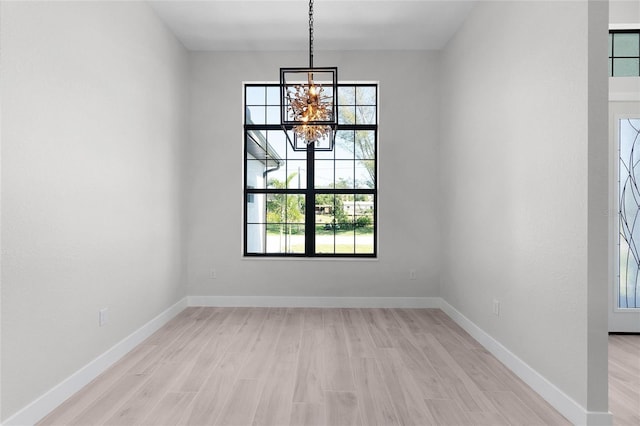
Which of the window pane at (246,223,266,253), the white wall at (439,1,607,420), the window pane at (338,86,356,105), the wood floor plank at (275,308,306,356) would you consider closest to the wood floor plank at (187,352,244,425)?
the wood floor plank at (275,308,306,356)

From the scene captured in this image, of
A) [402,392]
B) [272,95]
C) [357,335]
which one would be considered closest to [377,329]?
[357,335]

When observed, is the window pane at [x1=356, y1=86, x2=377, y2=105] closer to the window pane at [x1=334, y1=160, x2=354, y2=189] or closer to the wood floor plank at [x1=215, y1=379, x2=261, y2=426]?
the window pane at [x1=334, y1=160, x2=354, y2=189]

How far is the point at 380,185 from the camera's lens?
4516mm

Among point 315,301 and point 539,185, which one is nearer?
point 539,185

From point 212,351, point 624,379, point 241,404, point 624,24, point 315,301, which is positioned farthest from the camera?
point 315,301

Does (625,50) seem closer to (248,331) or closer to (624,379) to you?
(624,379)

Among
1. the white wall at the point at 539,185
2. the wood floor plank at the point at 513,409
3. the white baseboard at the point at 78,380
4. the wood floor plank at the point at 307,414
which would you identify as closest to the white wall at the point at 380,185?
the white wall at the point at 539,185

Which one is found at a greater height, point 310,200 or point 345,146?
point 345,146

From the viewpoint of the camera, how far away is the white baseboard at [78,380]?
1.96m

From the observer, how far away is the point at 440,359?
9.53ft

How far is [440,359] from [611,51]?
331 centimetres

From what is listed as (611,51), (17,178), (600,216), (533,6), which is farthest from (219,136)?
(611,51)

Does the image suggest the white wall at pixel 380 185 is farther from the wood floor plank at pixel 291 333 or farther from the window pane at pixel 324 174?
the window pane at pixel 324 174

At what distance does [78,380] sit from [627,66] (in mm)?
5360
